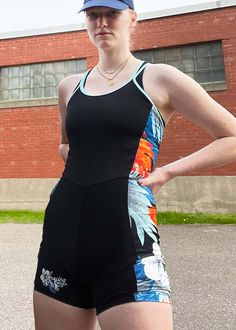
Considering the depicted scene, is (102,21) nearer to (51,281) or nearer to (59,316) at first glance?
(51,281)

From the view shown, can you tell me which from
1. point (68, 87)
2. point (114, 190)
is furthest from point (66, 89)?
point (114, 190)

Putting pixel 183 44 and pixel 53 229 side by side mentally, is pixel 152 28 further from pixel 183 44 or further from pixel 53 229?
pixel 53 229

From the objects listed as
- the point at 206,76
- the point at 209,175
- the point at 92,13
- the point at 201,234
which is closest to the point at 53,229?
the point at 92,13

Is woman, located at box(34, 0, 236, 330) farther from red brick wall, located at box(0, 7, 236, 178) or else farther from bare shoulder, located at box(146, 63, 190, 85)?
red brick wall, located at box(0, 7, 236, 178)

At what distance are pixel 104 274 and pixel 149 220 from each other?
24 centimetres

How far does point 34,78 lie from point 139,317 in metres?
12.2

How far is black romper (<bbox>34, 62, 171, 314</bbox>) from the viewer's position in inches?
41.1

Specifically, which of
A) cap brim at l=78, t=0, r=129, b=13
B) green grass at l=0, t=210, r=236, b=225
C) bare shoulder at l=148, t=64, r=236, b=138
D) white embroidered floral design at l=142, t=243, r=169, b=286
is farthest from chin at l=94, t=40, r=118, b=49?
green grass at l=0, t=210, r=236, b=225

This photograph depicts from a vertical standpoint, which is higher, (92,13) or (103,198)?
(92,13)

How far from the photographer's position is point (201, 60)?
10531 millimetres

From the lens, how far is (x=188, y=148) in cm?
1018

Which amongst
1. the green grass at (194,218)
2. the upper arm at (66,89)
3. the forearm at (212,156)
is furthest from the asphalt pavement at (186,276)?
the upper arm at (66,89)

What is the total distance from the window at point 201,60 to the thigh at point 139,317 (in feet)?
33.0

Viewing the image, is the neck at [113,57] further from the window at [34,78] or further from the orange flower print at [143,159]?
the window at [34,78]
